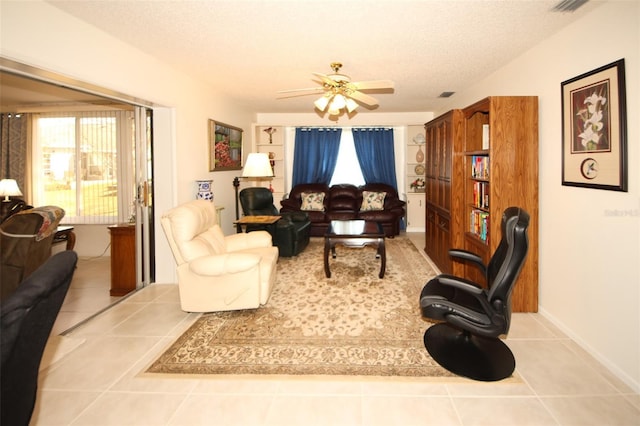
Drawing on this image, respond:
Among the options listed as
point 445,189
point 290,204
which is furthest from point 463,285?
point 290,204

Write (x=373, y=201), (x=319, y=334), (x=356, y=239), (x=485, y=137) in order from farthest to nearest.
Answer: (x=373, y=201)
(x=356, y=239)
(x=485, y=137)
(x=319, y=334)

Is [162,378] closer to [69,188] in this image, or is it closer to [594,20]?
[594,20]

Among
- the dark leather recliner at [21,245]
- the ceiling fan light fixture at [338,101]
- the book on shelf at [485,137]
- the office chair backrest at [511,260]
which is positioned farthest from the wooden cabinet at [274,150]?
the office chair backrest at [511,260]

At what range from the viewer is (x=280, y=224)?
5.26m

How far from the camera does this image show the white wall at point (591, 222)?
2.17m

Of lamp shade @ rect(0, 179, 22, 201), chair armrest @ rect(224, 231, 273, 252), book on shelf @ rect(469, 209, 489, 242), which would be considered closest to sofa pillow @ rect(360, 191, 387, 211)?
book on shelf @ rect(469, 209, 489, 242)

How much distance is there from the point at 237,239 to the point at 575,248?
3.07m

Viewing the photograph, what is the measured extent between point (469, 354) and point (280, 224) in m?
3.31

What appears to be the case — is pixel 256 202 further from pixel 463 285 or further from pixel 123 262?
pixel 463 285

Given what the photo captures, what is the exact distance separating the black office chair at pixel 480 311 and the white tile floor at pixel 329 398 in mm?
139

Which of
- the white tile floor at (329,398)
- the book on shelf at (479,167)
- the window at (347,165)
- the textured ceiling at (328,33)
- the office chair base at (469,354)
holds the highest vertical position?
the textured ceiling at (328,33)

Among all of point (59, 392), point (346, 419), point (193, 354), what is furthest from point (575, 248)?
point (59, 392)

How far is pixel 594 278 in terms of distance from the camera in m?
2.53

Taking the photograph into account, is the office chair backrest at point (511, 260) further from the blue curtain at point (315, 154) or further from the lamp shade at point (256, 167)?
the blue curtain at point (315, 154)
